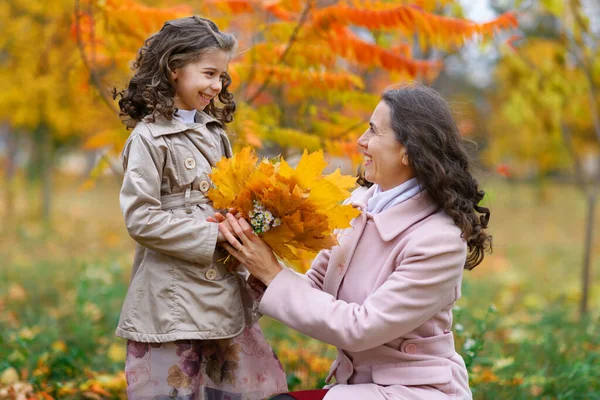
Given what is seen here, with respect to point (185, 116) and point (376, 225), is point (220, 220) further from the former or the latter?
point (376, 225)

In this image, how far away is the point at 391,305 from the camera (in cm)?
245

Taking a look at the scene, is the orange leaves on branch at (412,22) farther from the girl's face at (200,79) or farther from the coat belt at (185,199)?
the coat belt at (185,199)

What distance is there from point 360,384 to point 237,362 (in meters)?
0.50

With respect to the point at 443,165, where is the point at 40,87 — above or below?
below

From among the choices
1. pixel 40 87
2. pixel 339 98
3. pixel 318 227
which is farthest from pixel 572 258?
pixel 318 227

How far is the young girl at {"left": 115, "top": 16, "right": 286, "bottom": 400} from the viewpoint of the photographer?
246 cm

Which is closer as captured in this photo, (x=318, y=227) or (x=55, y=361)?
(x=318, y=227)

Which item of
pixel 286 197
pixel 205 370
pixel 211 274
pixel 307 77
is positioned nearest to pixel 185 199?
pixel 211 274

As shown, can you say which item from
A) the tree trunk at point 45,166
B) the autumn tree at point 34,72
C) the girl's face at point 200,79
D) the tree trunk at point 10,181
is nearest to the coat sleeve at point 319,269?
the girl's face at point 200,79

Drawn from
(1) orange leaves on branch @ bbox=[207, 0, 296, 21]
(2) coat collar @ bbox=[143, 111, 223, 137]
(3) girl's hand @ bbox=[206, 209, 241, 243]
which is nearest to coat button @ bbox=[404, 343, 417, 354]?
(3) girl's hand @ bbox=[206, 209, 241, 243]

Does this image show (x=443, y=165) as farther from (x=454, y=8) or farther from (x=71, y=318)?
(x=71, y=318)

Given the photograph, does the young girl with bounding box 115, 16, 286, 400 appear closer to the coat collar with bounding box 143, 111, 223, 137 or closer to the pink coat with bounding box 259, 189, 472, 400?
the coat collar with bounding box 143, 111, 223, 137

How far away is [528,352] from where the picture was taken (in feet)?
16.6

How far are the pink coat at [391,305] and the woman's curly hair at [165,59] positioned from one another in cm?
81
